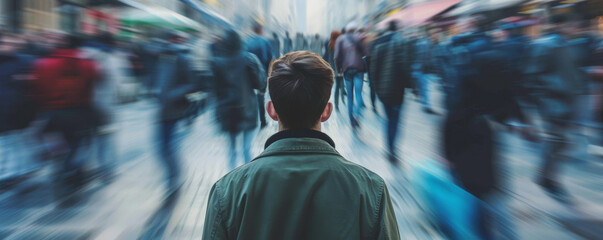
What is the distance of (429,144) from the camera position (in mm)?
1973

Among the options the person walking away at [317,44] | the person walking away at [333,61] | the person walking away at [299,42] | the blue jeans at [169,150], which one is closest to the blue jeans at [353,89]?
the person walking away at [333,61]

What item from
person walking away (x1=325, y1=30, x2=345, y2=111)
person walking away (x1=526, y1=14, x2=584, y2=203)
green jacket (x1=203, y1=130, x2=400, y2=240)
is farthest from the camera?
person walking away (x1=325, y1=30, x2=345, y2=111)

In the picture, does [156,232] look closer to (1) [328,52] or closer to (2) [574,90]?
(2) [574,90]

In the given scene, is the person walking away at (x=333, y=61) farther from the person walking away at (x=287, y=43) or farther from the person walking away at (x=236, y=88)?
the person walking away at (x=236, y=88)

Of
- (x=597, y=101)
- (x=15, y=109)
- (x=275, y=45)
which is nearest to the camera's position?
(x=597, y=101)

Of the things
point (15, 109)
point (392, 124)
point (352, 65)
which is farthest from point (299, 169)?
point (352, 65)

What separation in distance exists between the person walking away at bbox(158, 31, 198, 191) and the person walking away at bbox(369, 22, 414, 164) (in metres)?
1.36

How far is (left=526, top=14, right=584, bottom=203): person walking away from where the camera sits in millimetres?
1048

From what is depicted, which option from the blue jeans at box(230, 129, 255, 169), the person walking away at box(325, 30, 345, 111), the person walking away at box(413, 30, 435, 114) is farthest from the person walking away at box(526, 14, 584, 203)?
the person walking away at box(325, 30, 345, 111)

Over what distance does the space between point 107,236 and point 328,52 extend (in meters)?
2.49

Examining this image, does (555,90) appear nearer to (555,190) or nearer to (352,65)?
(555,190)

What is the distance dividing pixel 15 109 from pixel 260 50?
7.02 feet

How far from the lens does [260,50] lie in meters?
3.09

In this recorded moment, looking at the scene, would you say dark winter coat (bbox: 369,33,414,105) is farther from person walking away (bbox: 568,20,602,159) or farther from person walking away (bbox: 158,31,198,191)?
person walking away (bbox: 158,31,198,191)
